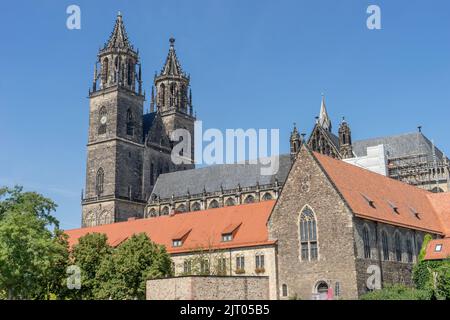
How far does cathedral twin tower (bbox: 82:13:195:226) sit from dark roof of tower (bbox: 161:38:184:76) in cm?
1193

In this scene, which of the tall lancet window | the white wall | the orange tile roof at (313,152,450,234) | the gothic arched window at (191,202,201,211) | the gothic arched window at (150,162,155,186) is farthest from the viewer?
the gothic arched window at (150,162,155,186)

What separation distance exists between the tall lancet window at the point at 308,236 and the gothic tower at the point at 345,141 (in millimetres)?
40684

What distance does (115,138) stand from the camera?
97062 mm

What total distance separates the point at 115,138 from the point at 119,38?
18195mm

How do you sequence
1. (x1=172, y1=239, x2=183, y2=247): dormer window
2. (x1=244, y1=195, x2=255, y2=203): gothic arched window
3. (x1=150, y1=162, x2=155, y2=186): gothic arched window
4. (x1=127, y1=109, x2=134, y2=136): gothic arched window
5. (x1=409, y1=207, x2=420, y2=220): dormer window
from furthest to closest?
(x1=150, y1=162, x2=155, y2=186): gothic arched window < (x1=127, y1=109, x2=134, y2=136): gothic arched window < (x1=244, y1=195, x2=255, y2=203): gothic arched window < (x1=172, y1=239, x2=183, y2=247): dormer window < (x1=409, y1=207, x2=420, y2=220): dormer window

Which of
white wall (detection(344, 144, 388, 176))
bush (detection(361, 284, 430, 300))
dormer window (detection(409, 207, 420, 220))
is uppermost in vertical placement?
white wall (detection(344, 144, 388, 176))

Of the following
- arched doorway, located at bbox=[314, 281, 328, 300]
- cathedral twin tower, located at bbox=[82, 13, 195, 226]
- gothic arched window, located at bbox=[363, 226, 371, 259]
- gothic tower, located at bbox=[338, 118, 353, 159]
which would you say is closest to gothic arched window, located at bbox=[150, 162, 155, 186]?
cathedral twin tower, located at bbox=[82, 13, 195, 226]

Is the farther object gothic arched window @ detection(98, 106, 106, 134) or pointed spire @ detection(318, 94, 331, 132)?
pointed spire @ detection(318, 94, 331, 132)

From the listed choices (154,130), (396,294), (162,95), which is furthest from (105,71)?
(396,294)

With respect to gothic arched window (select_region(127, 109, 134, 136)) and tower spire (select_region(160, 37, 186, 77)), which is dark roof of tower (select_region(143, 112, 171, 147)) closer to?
gothic arched window (select_region(127, 109, 134, 136))

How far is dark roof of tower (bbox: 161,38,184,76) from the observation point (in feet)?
386

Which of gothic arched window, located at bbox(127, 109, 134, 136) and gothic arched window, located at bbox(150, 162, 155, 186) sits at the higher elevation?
gothic arched window, located at bbox(127, 109, 134, 136)

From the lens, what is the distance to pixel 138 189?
100 m
